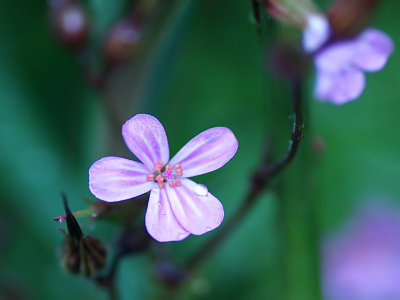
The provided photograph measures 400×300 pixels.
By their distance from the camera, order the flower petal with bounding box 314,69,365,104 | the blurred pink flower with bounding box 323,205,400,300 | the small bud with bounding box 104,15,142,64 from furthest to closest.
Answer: the blurred pink flower with bounding box 323,205,400,300 → the small bud with bounding box 104,15,142,64 → the flower petal with bounding box 314,69,365,104

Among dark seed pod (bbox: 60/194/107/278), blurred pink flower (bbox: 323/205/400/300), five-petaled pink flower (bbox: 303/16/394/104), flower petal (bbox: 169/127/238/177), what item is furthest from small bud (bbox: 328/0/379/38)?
blurred pink flower (bbox: 323/205/400/300)

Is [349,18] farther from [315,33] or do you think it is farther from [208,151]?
[208,151]

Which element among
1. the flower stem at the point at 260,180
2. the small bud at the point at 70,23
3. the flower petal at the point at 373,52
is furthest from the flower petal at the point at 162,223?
the small bud at the point at 70,23

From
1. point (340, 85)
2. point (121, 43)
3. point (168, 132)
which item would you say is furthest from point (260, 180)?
point (168, 132)

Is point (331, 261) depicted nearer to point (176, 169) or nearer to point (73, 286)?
point (73, 286)

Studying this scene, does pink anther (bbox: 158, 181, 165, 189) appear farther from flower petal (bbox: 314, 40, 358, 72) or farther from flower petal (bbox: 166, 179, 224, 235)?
flower petal (bbox: 314, 40, 358, 72)

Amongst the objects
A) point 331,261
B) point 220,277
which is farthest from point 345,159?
point 220,277
